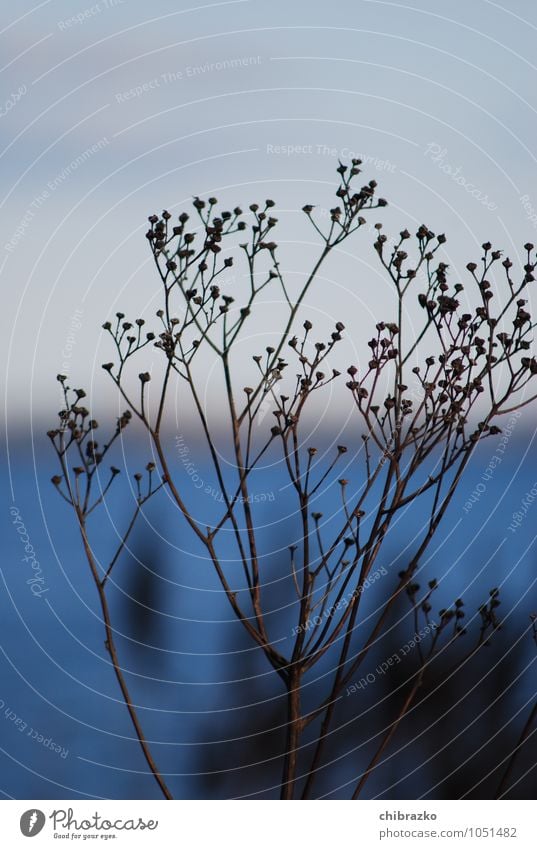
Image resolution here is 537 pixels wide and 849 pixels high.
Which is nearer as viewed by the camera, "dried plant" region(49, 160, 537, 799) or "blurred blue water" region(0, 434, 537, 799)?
"dried plant" region(49, 160, 537, 799)

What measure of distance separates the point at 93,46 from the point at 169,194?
21cm

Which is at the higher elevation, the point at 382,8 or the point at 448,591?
the point at 382,8

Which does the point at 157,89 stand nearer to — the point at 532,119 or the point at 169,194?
the point at 169,194

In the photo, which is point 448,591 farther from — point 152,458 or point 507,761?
point 152,458

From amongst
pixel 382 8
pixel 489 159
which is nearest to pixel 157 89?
pixel 382 8

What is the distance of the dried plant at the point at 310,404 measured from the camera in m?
0.92

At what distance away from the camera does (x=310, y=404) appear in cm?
112

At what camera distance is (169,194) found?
3.91 feet

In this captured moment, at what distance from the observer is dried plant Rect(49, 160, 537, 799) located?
0.92 metres

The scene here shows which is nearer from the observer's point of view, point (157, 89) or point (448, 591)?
point (157, 89)

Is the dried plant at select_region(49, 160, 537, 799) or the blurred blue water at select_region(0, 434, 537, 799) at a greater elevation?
the dried plant at select_region(49, 160, 537, 799)

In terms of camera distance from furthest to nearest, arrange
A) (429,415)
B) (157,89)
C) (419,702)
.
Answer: (419,702) < (157,89) < (429,415)

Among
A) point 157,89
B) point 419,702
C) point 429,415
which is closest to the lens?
point 429,415

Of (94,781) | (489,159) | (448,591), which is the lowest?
(94,781)
